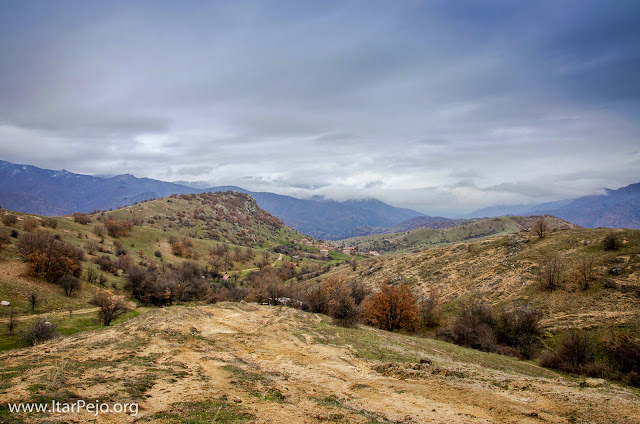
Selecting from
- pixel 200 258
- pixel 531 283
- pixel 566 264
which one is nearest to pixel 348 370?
pixel 531 283

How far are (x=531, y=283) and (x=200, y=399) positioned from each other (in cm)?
4502

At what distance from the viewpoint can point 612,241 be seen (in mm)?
38188

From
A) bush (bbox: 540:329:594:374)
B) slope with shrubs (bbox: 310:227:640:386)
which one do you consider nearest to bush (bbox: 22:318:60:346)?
slope with shrubs (bbox: 310:227:640:386)

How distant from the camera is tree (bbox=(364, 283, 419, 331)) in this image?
3559 centimetres

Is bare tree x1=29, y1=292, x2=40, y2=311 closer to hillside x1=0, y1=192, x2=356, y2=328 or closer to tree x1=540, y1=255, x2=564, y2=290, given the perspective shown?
hillside x1=0, y1=192, x2=356, y2=328

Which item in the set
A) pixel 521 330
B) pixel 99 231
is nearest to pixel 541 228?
pixel 521 330

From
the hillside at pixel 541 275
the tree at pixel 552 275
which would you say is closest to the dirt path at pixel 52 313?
the hillside at pixel 541 275

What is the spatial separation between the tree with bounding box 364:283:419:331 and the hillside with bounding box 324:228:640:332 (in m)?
8.04

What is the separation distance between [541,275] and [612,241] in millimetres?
10665

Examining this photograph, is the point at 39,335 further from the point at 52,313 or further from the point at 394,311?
the point at 394,311

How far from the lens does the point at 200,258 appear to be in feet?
328

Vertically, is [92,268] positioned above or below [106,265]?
above

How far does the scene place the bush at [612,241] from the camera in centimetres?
3784

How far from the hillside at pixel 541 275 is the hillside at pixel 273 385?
15141 millimetres
